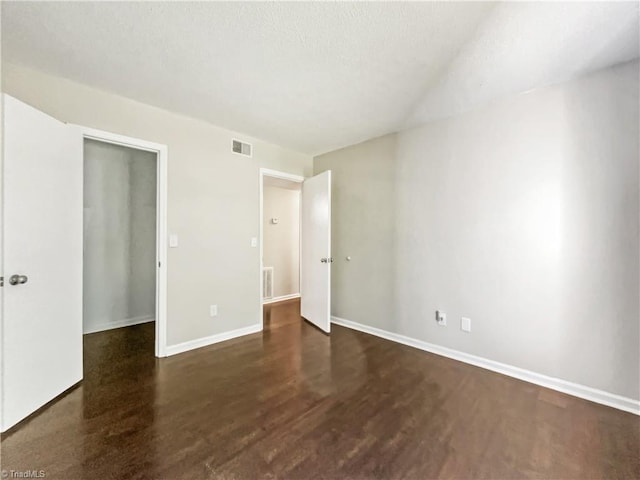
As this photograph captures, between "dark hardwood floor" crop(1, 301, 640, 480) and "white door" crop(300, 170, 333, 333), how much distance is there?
982 mm

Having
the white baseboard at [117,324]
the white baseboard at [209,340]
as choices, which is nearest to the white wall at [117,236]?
the white baseboard at [117,324]

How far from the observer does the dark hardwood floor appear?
1.40 meters

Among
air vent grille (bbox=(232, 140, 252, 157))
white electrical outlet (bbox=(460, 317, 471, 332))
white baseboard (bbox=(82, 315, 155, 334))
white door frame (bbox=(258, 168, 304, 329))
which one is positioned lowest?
white baseboard (bbox=(82, 315, 155, 334))

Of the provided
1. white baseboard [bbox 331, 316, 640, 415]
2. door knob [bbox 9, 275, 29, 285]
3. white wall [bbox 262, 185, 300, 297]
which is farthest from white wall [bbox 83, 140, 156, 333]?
white baseboard [bbox 331, 316, 640, 415]

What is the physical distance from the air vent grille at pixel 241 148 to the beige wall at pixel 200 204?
0.20 feet

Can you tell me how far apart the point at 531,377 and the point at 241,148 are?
364 cm

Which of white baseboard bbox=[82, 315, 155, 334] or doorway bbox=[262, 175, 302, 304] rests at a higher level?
doorway bbox=[262, 175, 302, 304]

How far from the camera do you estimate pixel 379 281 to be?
3.35 m

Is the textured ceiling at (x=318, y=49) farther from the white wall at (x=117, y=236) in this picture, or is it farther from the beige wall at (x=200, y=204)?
the white wall at (x=117, y=236)

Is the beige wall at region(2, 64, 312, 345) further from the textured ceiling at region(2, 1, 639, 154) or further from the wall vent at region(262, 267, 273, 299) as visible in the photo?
the wall vent at region(262, 267, 273, 299)

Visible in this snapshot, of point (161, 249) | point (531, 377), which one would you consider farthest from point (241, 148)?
point (531, 377)

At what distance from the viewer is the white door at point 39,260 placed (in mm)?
1658

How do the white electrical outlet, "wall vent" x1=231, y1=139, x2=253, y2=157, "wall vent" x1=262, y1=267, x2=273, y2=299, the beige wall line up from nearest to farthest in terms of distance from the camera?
the beige wall, the white electrical outlet, "wall vent" x1=231, y1=139, x2=253, y2=157, "wall vent" x1=262, y1=267, x2=273, y2=299

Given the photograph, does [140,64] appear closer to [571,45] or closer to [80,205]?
[80,205]
